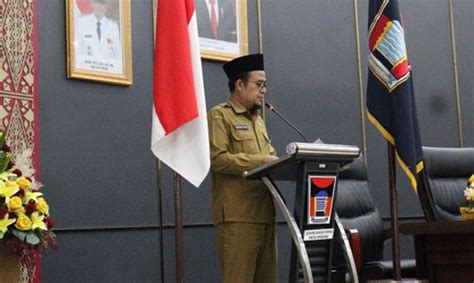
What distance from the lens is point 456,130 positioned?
6.32 m

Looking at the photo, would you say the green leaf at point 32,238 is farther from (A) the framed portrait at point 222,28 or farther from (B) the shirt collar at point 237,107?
(A) the framed portrait at point 222,28

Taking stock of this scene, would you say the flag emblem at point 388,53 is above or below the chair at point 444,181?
above

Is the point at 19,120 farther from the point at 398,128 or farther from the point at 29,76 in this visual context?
the point at 398,128

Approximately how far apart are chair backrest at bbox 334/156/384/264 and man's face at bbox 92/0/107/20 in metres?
1.55

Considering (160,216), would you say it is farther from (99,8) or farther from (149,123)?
(99,8)

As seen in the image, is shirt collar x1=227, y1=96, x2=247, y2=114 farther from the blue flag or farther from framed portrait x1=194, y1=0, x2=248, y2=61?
framed portrait x1=194, y1=0, x2=248, y2=61

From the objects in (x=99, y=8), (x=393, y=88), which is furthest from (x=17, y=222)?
(x=393, y=88)

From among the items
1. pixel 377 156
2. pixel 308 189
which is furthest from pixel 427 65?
pixel 308 189

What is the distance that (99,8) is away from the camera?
4.43 metres

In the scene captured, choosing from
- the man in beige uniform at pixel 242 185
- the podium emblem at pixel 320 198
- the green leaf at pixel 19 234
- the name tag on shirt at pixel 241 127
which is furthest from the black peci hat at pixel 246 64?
the green leaf at pixel 19 234

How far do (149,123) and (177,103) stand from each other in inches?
46.0

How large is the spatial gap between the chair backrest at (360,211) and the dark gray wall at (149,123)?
2.40ft

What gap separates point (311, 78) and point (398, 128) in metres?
1.69

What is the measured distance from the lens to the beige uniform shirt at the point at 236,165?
12.4 ft
